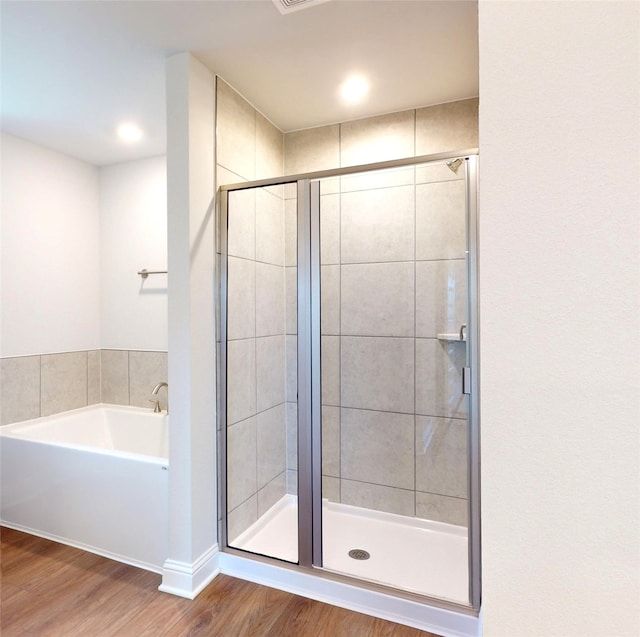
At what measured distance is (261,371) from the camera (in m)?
2.40

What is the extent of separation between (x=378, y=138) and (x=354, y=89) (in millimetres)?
380

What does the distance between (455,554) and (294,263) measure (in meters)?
1.78

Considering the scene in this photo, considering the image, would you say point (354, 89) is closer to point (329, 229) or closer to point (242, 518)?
point (329, 229)

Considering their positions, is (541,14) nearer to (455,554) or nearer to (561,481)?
(561,481)

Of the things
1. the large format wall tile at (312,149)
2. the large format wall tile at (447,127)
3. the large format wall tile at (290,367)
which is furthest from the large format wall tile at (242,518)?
the large format wall tile at (447,127)

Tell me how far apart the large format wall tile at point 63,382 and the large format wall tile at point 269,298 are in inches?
68.7

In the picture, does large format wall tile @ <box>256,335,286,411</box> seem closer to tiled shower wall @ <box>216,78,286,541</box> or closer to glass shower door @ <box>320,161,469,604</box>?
tiled shower wall @ <box>216,78,286,541</box>

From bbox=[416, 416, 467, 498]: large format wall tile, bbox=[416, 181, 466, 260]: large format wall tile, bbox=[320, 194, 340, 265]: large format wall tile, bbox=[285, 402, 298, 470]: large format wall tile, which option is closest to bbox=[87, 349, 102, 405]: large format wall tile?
bbox=[285, 402, 298, 470]: large format wall tile

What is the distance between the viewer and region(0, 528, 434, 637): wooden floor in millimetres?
1696

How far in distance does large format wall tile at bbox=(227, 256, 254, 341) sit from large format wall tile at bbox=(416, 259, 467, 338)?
0.96 meters

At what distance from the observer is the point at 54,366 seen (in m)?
3.00

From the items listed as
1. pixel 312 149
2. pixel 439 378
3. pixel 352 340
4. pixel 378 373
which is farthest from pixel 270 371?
pixel 312 149

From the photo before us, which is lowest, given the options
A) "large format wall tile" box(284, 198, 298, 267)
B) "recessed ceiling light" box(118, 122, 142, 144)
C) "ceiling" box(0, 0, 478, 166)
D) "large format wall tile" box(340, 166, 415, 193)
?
"large format wall tile" box(284, 198, 298, 267)

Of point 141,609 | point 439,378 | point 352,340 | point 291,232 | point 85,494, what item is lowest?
point 141,609
